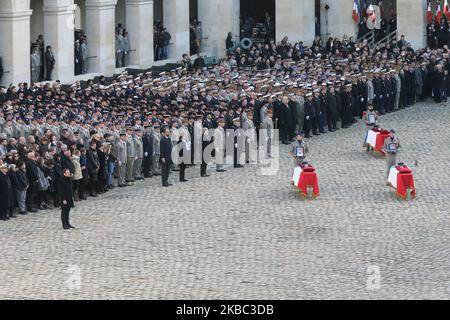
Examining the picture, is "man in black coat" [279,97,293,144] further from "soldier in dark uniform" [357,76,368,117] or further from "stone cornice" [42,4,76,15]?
"stone cornice" [42,4,76,15]

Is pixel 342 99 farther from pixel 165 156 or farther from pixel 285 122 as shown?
pixel 165 156

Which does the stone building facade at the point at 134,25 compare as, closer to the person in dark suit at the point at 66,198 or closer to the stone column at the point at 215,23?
the stone column at the point at 215,23

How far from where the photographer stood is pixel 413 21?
7262 cm

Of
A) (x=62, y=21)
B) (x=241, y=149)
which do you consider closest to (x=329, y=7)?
(x=62, y=21)

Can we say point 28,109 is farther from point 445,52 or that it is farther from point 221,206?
→ point 445,52

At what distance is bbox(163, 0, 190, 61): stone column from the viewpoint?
7025cm

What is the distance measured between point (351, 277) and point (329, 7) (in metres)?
40.0

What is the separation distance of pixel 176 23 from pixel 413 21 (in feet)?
34.3

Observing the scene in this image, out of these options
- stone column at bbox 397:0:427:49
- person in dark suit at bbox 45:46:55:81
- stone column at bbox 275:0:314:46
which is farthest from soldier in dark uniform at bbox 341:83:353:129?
stone column at bbox 275:0:314:46

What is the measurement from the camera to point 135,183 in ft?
159

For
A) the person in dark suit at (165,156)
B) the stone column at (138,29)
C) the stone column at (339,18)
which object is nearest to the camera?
the person in dark suit at (165,156)

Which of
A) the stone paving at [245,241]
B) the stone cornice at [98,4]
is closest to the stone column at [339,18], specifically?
the stone cornice at [98,4]

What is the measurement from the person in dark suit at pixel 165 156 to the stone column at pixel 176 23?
22175mm

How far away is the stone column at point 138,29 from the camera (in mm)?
68000
